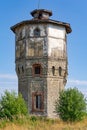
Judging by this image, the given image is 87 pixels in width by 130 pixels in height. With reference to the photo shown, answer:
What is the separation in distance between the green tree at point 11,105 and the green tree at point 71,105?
346 centimetres

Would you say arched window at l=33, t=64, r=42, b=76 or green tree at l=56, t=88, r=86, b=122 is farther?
arched window at l=33, t=64, r=42, b=76

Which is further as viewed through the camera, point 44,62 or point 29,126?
point 44,62

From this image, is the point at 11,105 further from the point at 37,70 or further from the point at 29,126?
the point at 29,126

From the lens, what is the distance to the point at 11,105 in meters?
28.9

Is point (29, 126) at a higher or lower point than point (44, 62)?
lower

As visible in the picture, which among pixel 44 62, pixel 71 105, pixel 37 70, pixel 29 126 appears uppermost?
pixel 44 62

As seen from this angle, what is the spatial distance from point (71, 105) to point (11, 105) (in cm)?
552

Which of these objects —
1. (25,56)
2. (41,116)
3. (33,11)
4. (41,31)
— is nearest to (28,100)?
(41,116)

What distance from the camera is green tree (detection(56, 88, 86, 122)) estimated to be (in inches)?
1132

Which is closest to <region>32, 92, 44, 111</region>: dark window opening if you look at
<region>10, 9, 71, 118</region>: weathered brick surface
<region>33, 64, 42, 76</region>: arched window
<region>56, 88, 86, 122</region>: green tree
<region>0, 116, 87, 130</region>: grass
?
<region>10, 9, 71, 118</region>: weathered brick surface

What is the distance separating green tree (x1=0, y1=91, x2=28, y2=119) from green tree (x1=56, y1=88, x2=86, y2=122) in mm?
3457

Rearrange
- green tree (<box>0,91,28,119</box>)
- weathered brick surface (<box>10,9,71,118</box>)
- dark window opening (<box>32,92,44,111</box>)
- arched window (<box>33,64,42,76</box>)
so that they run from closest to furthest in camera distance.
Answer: green tree (<box>0,91,28,119</box>)
dark window opening (<box>32,92,44,111</box>)
weathered brick surface (<box>10,9,71,118</box>)
arched window (<box>33,64,42,76</box>)

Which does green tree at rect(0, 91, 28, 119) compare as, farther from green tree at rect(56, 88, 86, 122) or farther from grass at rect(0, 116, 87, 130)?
grass at rect(0, 116, 87, 130)

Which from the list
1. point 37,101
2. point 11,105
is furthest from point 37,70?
point 11,105
